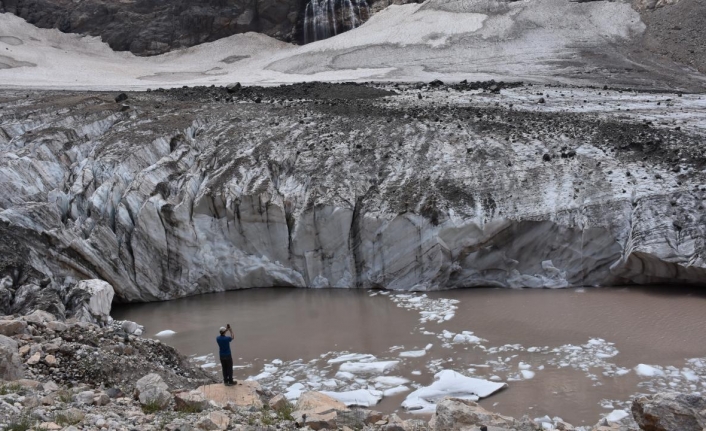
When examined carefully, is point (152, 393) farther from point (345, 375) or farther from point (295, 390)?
point (345, 375)

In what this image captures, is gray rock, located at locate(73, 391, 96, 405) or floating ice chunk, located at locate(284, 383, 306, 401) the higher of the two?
gray rock, located at locate(73, 391, 96, 405)

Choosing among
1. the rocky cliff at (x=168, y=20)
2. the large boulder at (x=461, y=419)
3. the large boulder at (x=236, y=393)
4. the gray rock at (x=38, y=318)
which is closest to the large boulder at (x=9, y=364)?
the gray rock at (x=38, y=318)

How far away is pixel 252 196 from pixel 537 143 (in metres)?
6.63

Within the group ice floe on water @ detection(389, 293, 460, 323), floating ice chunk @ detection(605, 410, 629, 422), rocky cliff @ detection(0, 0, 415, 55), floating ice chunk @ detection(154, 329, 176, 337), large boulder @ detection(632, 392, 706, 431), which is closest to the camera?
large boulder @ detection(632, 392, 706, 431)

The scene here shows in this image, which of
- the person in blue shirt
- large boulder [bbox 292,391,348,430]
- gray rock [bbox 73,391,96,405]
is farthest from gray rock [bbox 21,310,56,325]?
large boulder [bbox 292,391,348,430]

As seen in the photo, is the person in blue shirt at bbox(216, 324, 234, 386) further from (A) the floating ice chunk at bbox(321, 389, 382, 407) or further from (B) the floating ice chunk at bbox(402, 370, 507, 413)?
(B) the floating ice chunk at bbox(402, 370, 507, 413)

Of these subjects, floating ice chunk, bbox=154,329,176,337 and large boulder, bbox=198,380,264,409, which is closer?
large boulder, bbox=198,380,264,409

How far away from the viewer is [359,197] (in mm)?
14555

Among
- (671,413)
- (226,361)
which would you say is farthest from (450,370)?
(671,413)

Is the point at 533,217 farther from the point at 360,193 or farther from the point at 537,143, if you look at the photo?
the point at 360,193

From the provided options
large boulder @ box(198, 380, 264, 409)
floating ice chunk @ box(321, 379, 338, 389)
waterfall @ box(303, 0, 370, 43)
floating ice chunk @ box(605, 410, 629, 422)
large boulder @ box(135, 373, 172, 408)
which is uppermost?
waterfall @ box(303, 0, 370, 43)

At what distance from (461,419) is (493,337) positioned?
447 centimetres

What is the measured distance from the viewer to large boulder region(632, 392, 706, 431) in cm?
586

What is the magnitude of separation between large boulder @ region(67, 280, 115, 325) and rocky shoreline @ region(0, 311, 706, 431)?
3.24 meters
